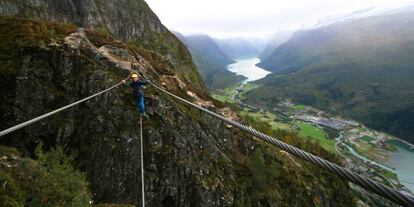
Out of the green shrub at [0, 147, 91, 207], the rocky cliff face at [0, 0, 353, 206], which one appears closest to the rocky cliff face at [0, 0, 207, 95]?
the rocky cliff face at [0, 0, 353, 206]

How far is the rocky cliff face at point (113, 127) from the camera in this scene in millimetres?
33812

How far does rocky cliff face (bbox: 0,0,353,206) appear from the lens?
33.8 meters

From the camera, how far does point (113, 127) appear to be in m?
35.9

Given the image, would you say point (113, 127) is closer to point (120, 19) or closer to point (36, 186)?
point (36, 186)

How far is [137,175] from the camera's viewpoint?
35094 mm

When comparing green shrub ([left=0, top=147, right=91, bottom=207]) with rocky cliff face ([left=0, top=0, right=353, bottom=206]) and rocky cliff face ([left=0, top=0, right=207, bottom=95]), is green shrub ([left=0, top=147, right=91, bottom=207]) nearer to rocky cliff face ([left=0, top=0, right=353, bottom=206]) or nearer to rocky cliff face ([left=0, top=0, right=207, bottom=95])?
rocky cliff face ([left=0, top=0, right=353, bottom=206])

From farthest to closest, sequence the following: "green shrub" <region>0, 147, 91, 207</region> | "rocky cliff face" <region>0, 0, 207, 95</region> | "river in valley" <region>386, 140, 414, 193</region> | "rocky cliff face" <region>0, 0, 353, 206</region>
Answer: "river in valley" <region>386, 140, 414, 193</region>, "rocky cliff face" <region>0, 0, 207, 95</region>, "rocky cliff face" <region>0, 0, 353, 206</region>, "green shrub" <region>0, 147, 91, 207</region>

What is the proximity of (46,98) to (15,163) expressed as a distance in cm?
1732

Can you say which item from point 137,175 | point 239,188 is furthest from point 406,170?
point 137,175

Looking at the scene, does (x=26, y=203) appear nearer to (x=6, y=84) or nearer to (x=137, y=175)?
(x=137, y=175)

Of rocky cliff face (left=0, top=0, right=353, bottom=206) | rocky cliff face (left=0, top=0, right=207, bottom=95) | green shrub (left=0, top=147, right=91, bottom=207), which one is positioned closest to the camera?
green shrub (left=0, top=147, right=91, bottom=207)

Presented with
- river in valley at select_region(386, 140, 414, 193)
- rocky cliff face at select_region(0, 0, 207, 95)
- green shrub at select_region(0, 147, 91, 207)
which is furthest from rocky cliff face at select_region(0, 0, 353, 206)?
river in valley at select_region(386, 140, 414, 193)

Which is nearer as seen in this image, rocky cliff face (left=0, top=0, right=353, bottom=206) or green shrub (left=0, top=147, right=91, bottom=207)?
green shrub (left=0, top=147, right=91, bottom=207)

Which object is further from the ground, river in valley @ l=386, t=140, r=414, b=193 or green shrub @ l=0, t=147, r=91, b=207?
green shrub @ l=0, t=147, r=91, b=207
